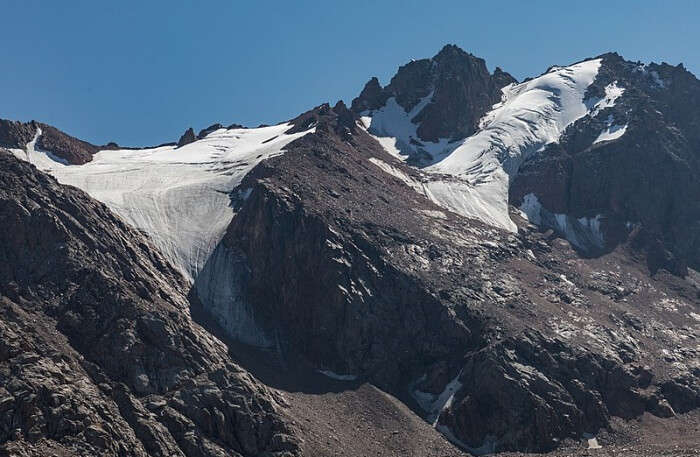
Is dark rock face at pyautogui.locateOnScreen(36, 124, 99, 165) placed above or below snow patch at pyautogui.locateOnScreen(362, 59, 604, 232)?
below

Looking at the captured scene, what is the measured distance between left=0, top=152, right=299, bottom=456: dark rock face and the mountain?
0.27 metres

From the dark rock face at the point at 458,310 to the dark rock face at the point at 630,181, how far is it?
700 inches

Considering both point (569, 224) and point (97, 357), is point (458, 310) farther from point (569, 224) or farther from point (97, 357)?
point (569, 224)

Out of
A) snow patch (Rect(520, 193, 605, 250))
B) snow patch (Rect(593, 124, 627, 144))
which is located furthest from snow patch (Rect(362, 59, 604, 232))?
snow patch (Rect(593, 124, 627, 144))

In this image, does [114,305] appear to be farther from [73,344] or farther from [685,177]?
[685,177]

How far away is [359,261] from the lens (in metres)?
124

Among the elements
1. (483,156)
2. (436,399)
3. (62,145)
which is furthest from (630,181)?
(62,145)

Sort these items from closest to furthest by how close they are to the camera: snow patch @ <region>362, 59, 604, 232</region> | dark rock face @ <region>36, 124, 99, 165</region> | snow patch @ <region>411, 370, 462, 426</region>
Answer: snow patch @ <region>411, 370, 462, 426</region>
dark rock face @ <region>36, 124, 99, 165</region>
snow patch @ <region>362, 59, 604, 232</region>

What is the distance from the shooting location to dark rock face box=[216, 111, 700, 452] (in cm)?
10725

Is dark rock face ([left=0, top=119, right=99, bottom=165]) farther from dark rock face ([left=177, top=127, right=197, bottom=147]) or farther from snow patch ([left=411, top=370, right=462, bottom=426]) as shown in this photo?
snow patch ([left=411, top=370, right=462, bottom=426])

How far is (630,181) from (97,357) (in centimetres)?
10855

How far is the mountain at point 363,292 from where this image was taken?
9544 centimetres

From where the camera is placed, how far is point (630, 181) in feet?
559

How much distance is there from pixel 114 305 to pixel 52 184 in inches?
866
